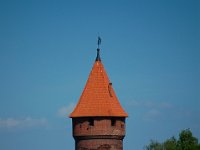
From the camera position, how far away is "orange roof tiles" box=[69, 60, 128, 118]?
40.1 metres

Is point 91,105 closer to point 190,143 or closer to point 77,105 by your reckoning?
point 77,105

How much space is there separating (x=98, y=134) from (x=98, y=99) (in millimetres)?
2100

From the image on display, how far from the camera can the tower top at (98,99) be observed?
1580 inches

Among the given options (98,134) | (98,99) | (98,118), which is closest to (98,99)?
(98,99)

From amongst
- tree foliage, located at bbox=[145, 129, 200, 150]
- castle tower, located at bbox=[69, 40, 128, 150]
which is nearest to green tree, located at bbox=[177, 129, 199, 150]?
tree foliage, located at bbox=[145, 129, 200, 150]

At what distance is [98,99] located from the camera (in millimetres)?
40562

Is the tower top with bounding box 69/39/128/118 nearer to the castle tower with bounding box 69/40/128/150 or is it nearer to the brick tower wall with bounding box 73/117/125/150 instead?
the castle tower with bounding box 69/40/128/150

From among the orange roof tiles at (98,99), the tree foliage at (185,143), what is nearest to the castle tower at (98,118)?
the orange roof tiles at (98,99)

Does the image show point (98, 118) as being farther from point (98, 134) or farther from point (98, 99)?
point (98, 99)

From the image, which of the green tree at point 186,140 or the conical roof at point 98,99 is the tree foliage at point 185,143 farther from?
the conical roof at point 98,99

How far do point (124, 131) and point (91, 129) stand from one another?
217 cm

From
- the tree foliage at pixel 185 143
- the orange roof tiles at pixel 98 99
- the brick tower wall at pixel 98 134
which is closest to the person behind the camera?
the brick tower wall at pixel 98 134

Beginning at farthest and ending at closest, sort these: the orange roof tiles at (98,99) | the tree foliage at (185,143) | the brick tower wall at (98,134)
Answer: the tree foliage at (185,143)
the orange roof tiles at (98,99)
the brick tower wall at (98,134)

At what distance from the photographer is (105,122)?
131 ft
